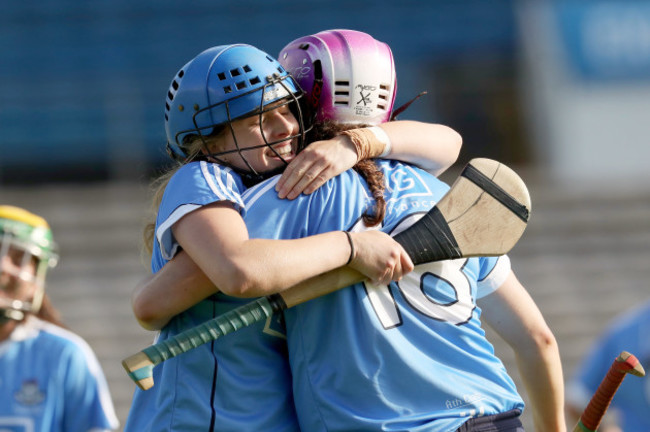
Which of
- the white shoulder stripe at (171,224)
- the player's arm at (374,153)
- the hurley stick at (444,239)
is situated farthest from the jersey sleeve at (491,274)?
the white shoulder stripe at (171,224)

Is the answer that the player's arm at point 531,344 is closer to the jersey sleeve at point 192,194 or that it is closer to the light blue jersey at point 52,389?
the jersey sleeve at point 192,194

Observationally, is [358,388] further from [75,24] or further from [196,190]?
[75,24]

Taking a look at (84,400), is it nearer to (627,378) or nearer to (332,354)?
(332,354)

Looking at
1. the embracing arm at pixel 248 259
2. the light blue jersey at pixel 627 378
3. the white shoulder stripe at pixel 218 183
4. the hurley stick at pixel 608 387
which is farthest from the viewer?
the light blue jersey at pixel 627 378

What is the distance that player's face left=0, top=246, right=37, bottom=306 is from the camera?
13.4 ft

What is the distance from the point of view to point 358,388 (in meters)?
2.24

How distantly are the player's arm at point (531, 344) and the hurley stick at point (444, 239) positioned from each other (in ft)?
0.82

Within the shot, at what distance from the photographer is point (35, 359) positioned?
163 inches

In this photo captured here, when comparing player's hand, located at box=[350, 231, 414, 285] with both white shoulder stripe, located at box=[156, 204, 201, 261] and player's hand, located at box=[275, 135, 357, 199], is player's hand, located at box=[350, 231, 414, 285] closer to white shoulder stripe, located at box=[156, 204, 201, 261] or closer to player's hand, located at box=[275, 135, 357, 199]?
player's hand, located at box=[275, 135, 357, 199]

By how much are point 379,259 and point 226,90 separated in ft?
1.97

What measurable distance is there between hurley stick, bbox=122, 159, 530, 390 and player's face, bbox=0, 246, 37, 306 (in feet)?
6.54

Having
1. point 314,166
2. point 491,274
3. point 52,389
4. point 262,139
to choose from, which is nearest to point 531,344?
point 491,274

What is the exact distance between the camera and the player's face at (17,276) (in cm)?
408

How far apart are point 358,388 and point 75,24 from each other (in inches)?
548
